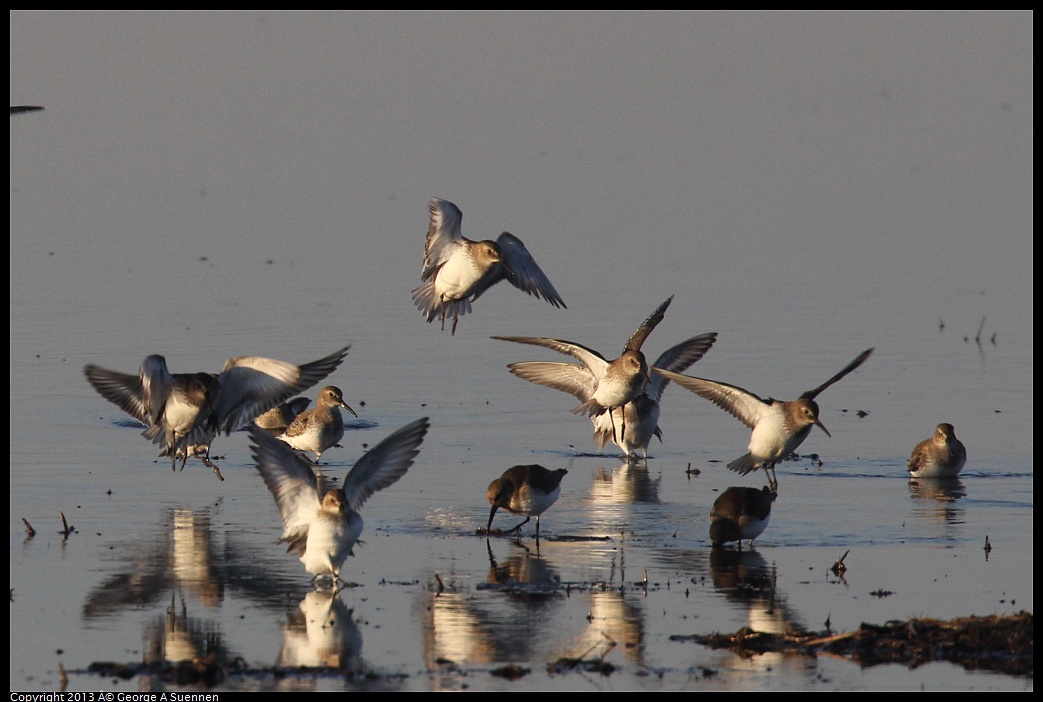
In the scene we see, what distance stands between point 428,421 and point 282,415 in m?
4.88

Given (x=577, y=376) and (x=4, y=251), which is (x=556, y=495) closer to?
(x=577, y=376)

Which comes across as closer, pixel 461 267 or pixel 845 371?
pixel 845 371

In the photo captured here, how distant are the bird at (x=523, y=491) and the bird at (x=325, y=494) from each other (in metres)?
1.33

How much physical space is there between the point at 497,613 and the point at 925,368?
11585mm

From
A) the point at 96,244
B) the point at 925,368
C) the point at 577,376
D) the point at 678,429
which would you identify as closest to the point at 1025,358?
the point at 925,368

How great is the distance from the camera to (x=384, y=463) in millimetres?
12125

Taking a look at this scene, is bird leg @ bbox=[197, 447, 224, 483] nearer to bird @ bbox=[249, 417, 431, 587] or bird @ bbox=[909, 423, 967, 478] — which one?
bird @ bbox=[249, 417, 431, 587]

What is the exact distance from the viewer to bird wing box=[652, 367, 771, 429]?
582 inches

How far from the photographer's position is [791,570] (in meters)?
12.2

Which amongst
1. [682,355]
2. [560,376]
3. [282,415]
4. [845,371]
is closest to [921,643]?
[845,371]

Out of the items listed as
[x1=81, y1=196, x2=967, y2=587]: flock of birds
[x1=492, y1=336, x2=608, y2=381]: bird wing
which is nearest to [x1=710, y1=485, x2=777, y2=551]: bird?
[x1=81, y1=196, x2=967, y2=587]: flock of birds

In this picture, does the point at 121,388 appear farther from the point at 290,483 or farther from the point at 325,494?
the point at 325,494

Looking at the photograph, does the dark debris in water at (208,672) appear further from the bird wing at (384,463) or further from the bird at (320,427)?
the bird at (320,427)

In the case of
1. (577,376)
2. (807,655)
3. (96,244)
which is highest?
(96,244)
